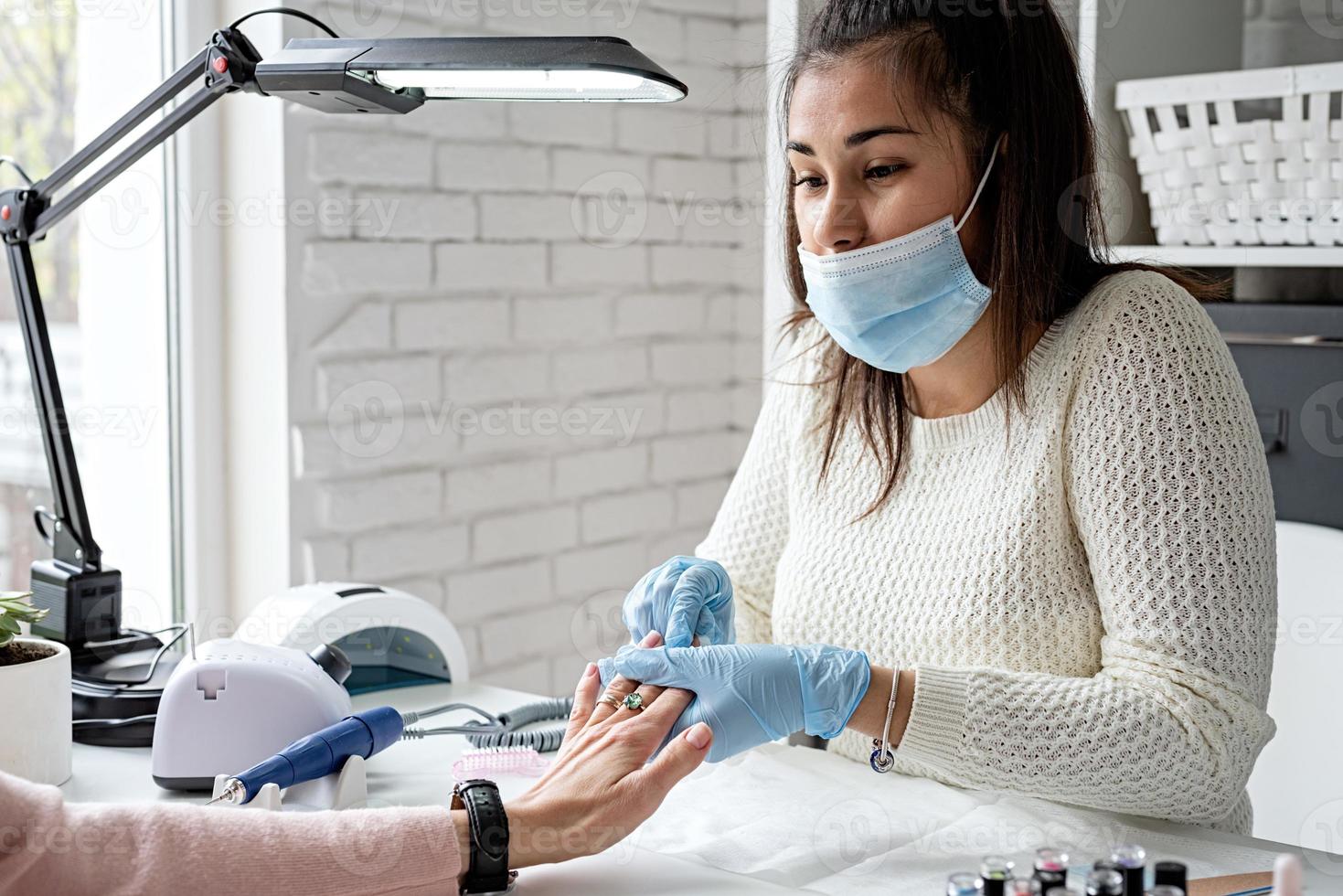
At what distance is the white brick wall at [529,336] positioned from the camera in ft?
6.66

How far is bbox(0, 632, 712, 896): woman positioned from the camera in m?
0.85

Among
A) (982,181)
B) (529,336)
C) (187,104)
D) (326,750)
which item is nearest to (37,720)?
(326,750)

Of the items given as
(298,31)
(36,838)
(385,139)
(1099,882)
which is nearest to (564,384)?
(385,139)

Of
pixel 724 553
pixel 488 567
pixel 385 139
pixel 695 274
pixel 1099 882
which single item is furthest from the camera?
pixel 695 274

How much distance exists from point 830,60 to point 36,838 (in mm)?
984

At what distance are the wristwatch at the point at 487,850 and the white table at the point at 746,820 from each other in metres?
0.02

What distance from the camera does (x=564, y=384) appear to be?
2.38 m

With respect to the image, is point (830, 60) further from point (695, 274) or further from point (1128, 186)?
point (695, 274)

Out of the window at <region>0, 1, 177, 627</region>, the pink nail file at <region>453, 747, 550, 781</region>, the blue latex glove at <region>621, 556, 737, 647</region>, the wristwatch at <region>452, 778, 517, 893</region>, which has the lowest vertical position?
the pink nail file at <region>453, 747, 550, 781</region>

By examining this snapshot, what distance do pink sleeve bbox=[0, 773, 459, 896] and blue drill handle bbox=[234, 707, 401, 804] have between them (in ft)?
0.51

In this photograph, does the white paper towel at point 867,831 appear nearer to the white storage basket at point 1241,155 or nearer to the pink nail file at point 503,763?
the pink nail file at point 503,763

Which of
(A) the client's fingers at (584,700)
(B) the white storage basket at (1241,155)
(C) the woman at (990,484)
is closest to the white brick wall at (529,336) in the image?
(B) the white storage basket at (1241,155)

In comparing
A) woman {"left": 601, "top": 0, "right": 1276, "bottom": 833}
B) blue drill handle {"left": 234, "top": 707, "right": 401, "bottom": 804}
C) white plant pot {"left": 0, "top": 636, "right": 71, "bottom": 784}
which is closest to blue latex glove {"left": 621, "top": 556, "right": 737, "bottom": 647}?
woman {"left": 601, "top": 0, "right": 1276, "bottom": 833}

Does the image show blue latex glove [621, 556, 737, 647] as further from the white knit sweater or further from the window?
the window
